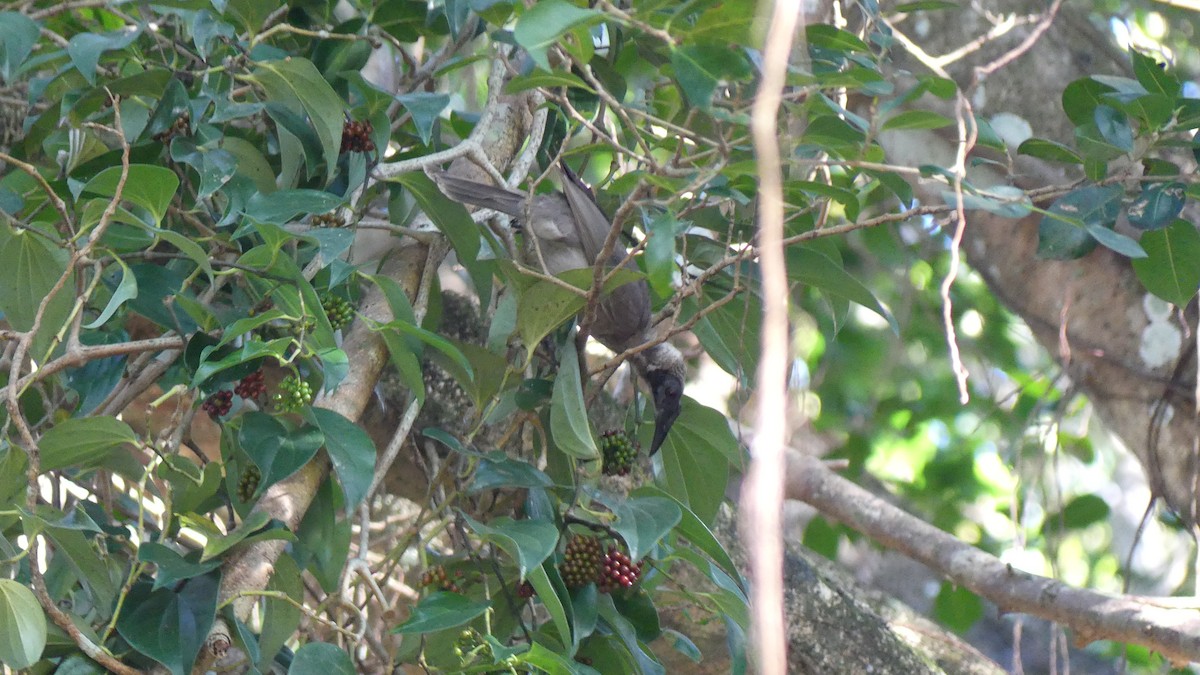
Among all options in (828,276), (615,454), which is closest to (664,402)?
(615,454)

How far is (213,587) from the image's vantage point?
5.05 ft

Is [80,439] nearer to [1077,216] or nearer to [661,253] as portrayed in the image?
[661,253]

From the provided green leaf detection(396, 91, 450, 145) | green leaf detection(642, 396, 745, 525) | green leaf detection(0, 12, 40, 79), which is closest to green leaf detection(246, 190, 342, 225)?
green leaf detection(396, 91, 450, 145)

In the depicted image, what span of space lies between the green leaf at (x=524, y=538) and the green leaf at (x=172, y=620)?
40 centimetres

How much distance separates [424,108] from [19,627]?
39.4 inches

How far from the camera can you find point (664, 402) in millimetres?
2291

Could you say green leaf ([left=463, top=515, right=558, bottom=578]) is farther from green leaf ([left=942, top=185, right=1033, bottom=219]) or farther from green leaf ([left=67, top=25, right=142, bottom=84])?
green leaf ([left=67, top=25, right=142, bottom=84])

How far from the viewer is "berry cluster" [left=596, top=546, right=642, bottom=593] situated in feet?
5.41

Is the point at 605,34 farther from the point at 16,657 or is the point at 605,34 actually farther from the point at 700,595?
the point at 16,657

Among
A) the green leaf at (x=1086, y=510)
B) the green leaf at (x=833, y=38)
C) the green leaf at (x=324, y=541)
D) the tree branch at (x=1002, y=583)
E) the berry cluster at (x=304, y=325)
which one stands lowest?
the green leaf at (x=1086, y=510)

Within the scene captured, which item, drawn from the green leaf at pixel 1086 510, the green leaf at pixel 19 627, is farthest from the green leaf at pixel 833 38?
the green leaf at pixel 1086 510

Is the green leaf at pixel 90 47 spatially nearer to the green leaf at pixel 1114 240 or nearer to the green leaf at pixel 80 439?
the green leaf at pixel 80 439

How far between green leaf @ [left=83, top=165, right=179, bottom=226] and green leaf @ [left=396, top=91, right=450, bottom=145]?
0.41 metres

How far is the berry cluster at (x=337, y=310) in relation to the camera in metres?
1.77
